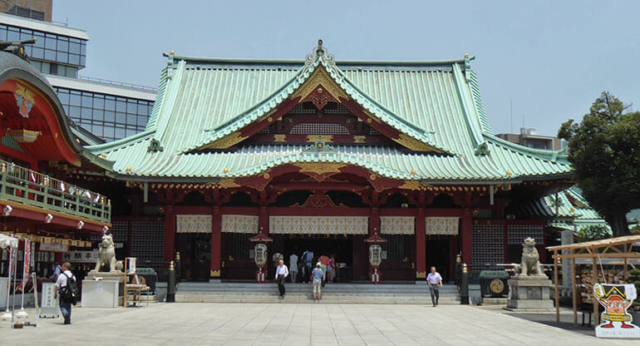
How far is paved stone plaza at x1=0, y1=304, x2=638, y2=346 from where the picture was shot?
15.9m

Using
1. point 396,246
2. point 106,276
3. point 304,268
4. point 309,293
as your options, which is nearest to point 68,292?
point 106,276

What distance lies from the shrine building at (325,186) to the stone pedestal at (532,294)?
20.0 ft

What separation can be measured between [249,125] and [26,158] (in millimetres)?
10145

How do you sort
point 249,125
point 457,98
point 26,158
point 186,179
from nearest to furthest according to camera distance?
point 26,158, point 186,179, point 249,125, point 457,98

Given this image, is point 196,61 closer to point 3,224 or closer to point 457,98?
point 457,98

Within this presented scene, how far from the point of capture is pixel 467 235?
33562mm

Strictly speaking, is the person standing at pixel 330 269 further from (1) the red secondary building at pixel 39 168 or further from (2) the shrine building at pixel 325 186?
(1) the red secondary building at pixel 39 168

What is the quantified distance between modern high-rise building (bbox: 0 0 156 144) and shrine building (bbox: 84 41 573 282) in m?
35.2

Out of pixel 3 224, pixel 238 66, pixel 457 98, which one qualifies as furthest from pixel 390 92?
pixel 3 224

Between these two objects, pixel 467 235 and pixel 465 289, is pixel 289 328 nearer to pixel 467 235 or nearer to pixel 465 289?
pixel 465 289

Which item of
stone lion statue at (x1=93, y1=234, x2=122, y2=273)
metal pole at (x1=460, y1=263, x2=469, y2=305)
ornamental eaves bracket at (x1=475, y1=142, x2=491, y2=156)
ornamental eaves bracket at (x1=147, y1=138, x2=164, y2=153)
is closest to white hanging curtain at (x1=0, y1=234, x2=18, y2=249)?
stone lion statue at (x1=93, y1=234, x2=122, y2=273)

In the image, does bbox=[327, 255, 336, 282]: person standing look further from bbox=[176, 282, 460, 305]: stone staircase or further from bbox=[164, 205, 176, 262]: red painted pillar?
bbox=[164, 205, 176, 262]: red painted pillar

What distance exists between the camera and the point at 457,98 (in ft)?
135

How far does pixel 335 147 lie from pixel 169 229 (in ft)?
28.8
